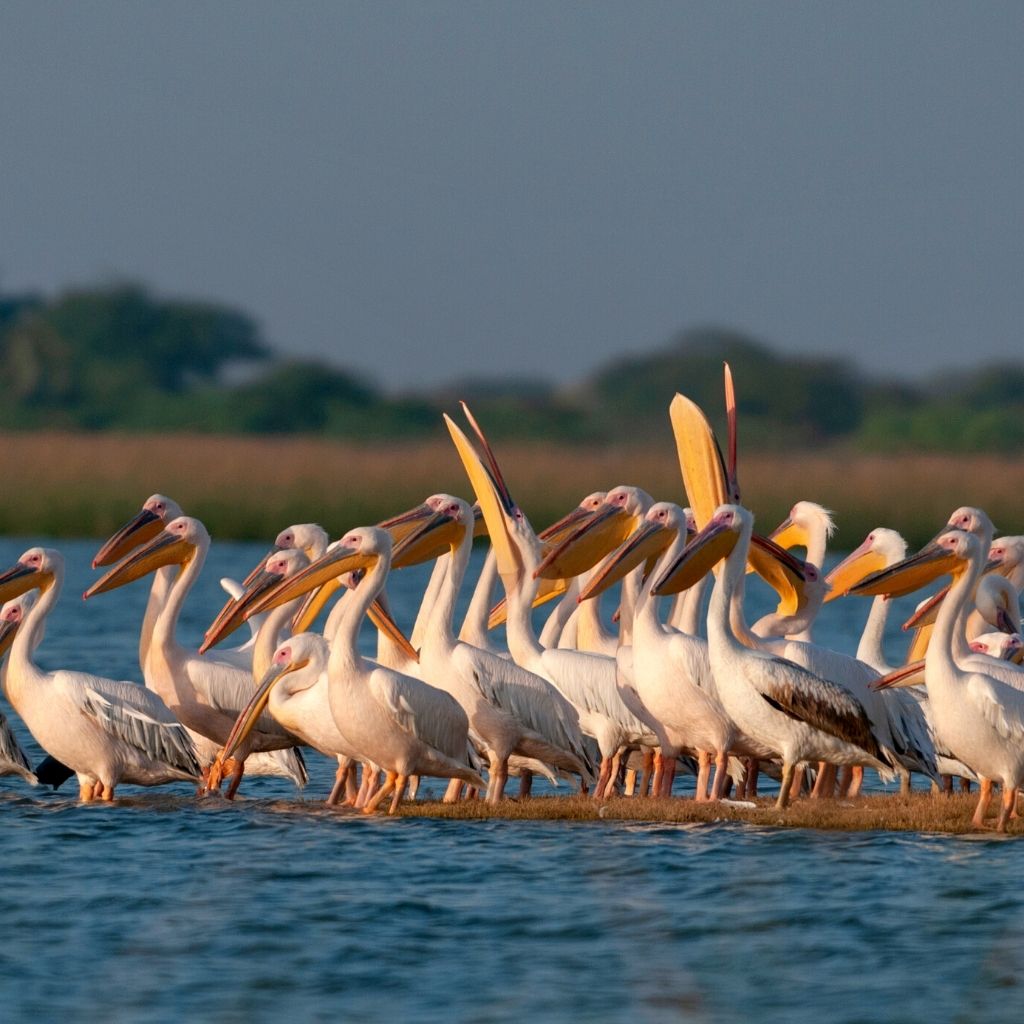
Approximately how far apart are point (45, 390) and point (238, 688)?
114ft

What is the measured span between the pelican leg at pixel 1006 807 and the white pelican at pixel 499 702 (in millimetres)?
1750

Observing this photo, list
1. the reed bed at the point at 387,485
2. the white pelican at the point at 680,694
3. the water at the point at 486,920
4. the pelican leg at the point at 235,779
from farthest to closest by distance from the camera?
1. the reed bed at the point at 387,485
2. the pelican leg at the point at 235,779
3. the white pelican at the point at 680,694
4. the water at the point at 486,920

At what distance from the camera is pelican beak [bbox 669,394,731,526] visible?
10.8 m

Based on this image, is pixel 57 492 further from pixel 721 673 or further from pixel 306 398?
pixel 306 398

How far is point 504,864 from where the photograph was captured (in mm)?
8242

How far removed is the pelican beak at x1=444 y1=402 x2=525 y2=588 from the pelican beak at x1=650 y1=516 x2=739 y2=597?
1048 millimetres

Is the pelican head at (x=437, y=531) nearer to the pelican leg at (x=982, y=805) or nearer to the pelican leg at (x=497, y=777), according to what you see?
the pelican leg at (x=497, y=777)

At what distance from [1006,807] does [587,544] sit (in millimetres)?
2498

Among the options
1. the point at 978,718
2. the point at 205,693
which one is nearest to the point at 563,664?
the point at 205,693

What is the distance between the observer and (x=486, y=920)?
7508 mm

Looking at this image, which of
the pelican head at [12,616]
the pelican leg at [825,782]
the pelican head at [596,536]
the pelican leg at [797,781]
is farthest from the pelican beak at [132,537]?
the pelican leg at [825,782]

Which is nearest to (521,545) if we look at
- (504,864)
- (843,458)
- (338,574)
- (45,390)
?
(338,574)

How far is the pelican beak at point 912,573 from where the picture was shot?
9.34 meters

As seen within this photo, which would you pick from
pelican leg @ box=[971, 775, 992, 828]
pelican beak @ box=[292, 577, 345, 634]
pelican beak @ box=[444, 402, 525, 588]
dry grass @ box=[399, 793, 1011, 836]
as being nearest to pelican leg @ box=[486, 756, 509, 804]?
dry grass @ box=[399, 793, 1011, 836]
